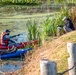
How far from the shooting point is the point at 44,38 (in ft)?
43.4

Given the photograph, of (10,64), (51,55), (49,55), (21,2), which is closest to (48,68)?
(51,55)

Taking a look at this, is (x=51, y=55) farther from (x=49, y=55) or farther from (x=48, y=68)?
(x=48, y=68)

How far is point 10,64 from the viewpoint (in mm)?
12102

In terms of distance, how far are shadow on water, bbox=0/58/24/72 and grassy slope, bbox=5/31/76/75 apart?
2.38 metres

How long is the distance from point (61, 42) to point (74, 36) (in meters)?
0.30

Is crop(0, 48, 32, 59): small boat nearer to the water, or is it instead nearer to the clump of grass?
the water

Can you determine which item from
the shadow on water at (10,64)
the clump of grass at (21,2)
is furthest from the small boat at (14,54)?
the clump of grass at (21,2)

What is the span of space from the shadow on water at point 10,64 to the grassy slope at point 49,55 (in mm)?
2380

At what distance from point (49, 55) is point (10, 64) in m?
4.44

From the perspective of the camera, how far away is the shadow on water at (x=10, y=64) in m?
11.0

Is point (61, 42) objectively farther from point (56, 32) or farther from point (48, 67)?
point (56, 32)

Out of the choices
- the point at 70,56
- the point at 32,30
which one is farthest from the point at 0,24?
the point at 70,56

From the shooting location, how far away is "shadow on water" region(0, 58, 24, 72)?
1100cm

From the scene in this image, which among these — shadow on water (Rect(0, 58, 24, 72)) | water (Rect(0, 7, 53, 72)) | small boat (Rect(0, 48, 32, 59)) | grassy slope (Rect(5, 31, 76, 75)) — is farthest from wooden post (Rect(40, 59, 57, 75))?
small boat (Rect(0, 48, 32, 59))
